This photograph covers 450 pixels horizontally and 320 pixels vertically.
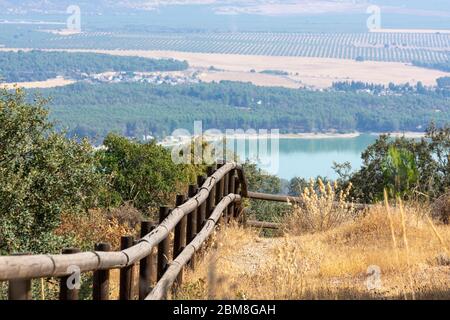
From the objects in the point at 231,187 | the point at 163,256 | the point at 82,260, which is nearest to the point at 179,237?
the point at 163,256

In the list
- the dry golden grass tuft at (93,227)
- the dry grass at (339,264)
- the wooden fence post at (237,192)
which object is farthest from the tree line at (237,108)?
the dry grass at (339,264)

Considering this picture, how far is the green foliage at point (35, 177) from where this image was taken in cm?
1395

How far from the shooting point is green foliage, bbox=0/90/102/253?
13945 mm

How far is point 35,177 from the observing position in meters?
14.6

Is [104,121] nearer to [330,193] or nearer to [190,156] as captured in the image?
[190,156]

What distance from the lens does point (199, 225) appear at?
870 cm

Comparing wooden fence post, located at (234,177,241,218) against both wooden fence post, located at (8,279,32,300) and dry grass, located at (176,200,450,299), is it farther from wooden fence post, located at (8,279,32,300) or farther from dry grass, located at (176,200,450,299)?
wooden fence post, located at (8,279,32,300)

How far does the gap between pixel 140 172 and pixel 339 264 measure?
48.9ft

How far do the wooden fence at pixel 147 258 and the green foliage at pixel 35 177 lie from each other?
4024 mm

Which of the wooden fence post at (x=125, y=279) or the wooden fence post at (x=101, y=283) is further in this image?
the wooden fence post at (x=125, y=279)

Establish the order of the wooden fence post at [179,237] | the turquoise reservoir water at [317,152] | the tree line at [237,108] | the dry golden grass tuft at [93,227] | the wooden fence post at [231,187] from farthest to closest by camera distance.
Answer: the tree line at [237,108] → the turquoise reservoir water at [317,152] → the dry golden grass tuft at [93,227] → the wooden fence post at [231,187] → the wooden fence post at [179,237]

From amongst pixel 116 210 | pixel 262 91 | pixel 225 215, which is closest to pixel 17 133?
pixel 116 210

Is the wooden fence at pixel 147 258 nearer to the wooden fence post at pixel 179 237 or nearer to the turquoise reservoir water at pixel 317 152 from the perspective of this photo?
the wooden fence post at pixel 179 237
